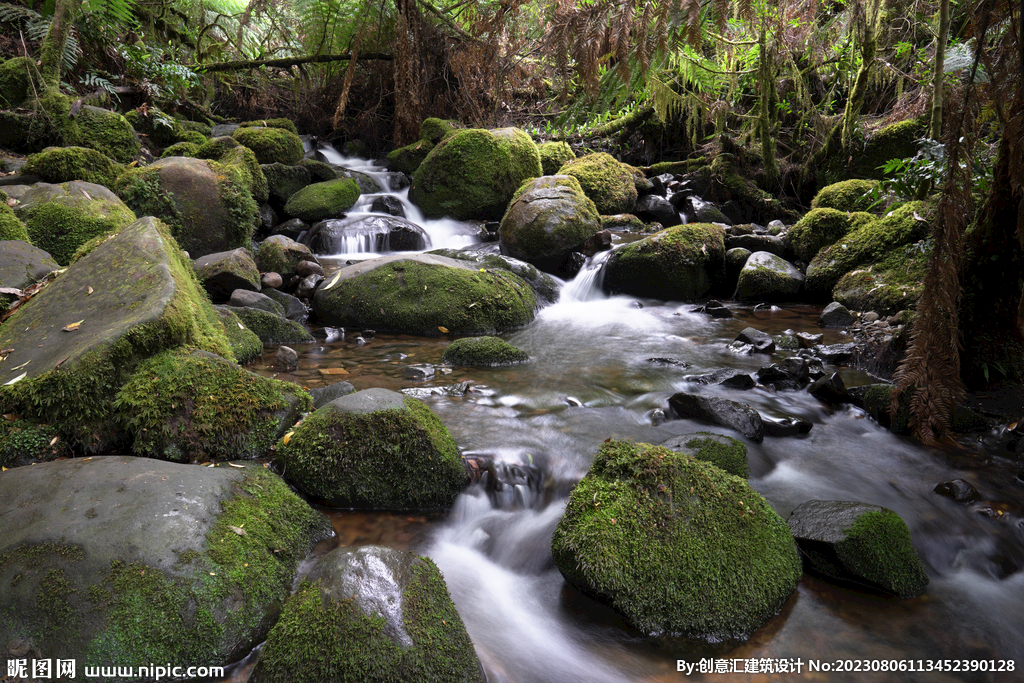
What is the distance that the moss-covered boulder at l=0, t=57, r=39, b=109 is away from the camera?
8.40 meters

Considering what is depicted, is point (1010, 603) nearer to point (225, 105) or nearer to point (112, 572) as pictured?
point (112, 572)

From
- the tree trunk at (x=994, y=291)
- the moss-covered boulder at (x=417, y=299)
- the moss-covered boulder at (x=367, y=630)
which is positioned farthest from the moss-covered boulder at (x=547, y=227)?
the moss-covered boulder at (x=367, y=630)

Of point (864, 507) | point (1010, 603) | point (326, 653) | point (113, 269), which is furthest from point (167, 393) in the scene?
point (1010, 603)

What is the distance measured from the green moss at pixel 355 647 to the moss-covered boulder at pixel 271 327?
14.6ft

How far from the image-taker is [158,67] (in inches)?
439

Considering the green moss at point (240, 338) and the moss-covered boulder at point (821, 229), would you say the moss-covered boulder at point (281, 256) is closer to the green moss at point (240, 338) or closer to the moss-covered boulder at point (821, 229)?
the green moss at point (240, 338)

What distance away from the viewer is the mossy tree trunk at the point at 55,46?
27.8ft

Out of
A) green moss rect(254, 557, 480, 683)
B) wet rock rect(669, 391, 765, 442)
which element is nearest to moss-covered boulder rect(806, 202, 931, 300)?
wet rock rect(669, 391, 765, 442)

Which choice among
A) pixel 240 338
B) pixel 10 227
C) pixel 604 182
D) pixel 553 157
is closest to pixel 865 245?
pixel 604 182

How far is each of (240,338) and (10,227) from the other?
2.25m

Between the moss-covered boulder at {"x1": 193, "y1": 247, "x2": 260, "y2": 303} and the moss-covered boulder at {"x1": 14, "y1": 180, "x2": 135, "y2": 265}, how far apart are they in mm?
904

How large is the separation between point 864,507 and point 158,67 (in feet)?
43.9

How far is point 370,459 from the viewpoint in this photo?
3.28 metres

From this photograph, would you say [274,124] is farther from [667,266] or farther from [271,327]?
[667,266]
